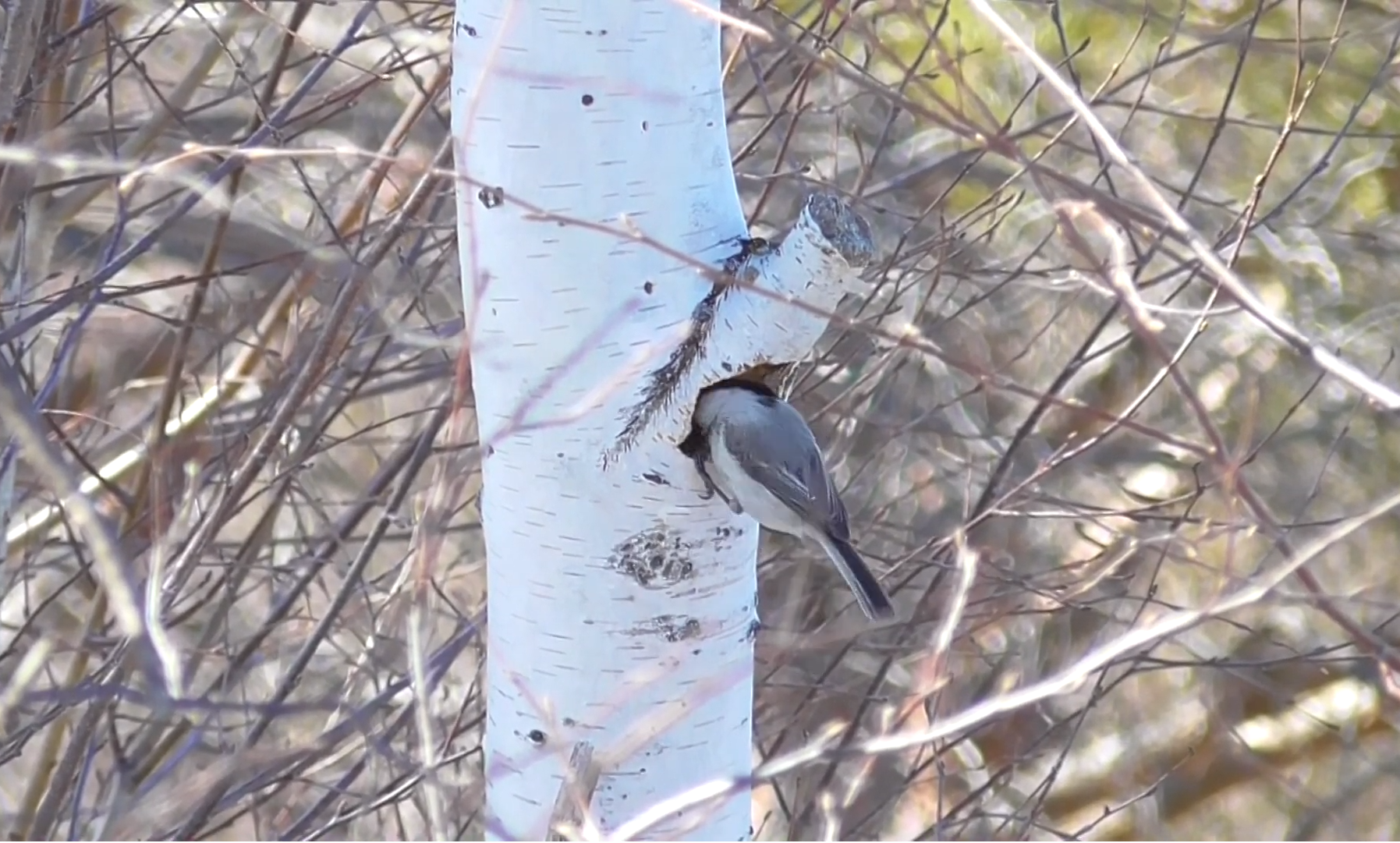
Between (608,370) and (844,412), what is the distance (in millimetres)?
1303

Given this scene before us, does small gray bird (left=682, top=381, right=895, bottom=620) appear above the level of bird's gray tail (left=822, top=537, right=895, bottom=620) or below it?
above

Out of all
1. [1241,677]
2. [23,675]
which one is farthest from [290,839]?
[1241,677]

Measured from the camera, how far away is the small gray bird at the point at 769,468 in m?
1.39

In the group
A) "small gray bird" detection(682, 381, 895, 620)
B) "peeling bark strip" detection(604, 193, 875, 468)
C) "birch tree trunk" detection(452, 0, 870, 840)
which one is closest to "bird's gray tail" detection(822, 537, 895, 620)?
"small gray bird" detection(682, 381, 895, 620)

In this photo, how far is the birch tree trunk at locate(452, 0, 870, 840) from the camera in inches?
51.2

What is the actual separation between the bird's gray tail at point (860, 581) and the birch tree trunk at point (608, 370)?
193mm

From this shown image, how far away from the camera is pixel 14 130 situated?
1.88 m

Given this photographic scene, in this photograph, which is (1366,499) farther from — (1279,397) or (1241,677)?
(1241,677)

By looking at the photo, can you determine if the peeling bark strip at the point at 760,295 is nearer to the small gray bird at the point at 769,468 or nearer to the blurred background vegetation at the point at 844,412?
the small gray bird at the point at 769,468

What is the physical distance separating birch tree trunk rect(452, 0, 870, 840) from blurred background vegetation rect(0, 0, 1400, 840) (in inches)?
3.4

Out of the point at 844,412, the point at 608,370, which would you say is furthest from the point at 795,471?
the point at 844,412

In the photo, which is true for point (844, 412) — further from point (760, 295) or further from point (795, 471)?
point (760, 295)

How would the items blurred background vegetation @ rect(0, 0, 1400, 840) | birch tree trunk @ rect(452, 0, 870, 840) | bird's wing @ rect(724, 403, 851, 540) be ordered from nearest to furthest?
birch tree trunk @ rect(452, 0, 870, 840) < bird's wing @ rect(724, 403, 851, 540) < blurred background vegetation @ rect(0, 0, 1400, 840)

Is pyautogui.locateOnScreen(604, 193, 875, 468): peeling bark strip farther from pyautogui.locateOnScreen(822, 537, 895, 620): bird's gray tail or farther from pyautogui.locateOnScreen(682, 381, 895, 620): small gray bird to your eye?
pyautogui.locateOnScreen(822, 537, 895, 620): bird's gray tail
